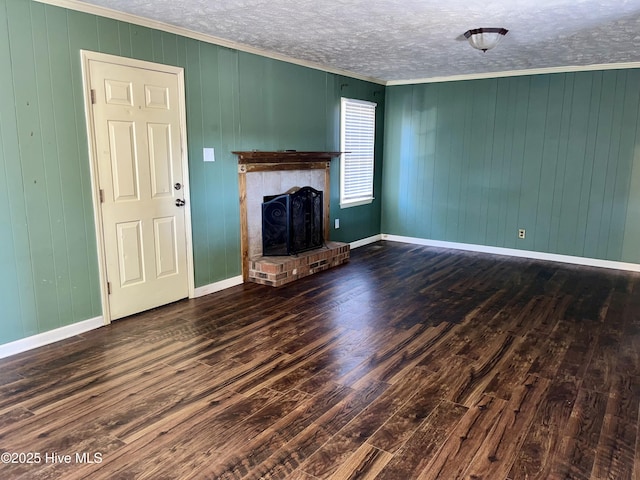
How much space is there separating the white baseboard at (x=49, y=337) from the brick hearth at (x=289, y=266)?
5.45 feet

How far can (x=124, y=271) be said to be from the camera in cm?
380

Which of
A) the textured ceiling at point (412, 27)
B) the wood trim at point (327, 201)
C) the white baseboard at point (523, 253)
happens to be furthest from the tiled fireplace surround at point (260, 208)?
the white baseboard at point (523, 253)

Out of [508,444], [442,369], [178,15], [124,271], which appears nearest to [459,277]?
[442,369]

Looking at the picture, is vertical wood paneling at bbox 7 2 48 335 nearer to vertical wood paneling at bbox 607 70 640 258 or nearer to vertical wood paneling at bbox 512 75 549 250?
vertical wood paneling at bbox 512 75 549 250

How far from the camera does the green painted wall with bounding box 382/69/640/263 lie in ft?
18.2

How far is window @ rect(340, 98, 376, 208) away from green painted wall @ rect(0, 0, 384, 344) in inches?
81.3

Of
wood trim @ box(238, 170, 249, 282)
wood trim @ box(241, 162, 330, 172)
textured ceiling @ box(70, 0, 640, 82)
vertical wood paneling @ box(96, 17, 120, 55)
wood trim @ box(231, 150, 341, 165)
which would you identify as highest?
textured ceiling @ box(70, 0, 640, 82)

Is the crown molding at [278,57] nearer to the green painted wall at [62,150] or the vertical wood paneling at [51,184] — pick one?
the green painted wall at [62,150]

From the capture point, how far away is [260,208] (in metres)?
5.05

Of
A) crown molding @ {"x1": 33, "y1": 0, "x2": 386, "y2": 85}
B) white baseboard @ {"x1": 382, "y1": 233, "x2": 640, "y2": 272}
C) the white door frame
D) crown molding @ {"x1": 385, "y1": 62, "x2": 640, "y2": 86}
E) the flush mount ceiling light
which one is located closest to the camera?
crown molding @ {"x1": 33, "y1": 0, "x2": 386, "y2": 85}

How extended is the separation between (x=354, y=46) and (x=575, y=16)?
6.39ft

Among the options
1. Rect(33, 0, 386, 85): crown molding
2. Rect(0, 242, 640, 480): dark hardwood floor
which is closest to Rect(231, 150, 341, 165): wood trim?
Rect(33, 0, 386, 85): crown molding

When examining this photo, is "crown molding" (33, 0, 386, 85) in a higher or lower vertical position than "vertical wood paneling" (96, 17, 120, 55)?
higher

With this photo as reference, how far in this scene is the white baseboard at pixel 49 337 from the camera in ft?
10.3
